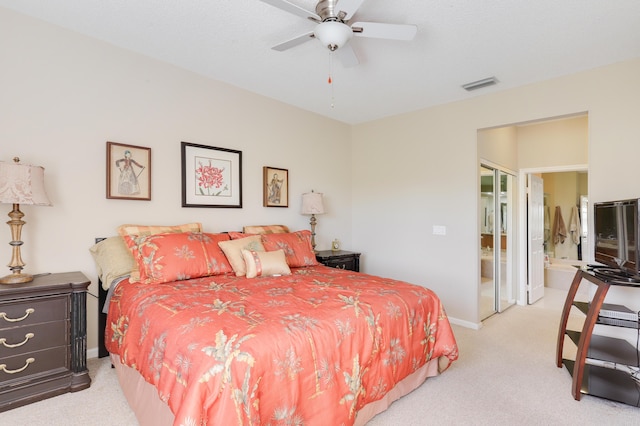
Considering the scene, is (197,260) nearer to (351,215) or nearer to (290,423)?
(290,423)

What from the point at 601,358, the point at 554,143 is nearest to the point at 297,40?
the point at 601,358

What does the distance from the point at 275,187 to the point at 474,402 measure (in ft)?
9.42

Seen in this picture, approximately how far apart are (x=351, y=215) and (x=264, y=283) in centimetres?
275

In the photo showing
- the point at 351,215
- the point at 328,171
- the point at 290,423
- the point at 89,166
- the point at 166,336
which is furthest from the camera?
the point at 351,215

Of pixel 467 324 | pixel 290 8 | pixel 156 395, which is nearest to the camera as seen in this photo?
pixel 156 395

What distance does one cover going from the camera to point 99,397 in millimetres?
2203

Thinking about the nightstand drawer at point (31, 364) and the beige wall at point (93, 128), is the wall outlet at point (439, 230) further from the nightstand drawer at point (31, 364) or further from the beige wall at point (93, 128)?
the nightstand drawer at point (31, 364)

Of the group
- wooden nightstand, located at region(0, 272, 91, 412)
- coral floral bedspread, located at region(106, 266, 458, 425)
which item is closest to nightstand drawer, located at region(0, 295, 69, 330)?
wooden nightstand, located at region(0, 272, 91, 412)

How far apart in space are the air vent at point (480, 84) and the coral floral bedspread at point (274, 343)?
2.31 meters

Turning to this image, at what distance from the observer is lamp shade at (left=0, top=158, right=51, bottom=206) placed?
209 centimetres

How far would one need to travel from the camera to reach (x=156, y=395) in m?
1.68

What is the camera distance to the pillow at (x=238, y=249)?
2803 mm

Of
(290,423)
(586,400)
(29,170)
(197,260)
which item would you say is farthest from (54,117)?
(586,400)

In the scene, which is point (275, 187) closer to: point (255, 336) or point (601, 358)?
point (255, 336)
